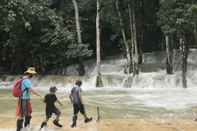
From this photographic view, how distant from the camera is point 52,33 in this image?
37.9 meters

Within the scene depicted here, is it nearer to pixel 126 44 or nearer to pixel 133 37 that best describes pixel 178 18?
pixel 133 37

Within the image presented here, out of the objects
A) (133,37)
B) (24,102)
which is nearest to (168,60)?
(133,37)

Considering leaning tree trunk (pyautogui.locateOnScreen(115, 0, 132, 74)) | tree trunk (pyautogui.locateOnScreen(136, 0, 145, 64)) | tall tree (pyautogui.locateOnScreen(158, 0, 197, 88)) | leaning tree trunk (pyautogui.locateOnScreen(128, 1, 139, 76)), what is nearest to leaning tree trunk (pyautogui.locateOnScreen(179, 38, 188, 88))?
tall tree (pyautogui.locateOnScreen(158, 0, 197, 88))

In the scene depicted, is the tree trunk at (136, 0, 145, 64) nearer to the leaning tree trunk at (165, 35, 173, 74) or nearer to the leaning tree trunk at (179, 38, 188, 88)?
the leaning tree trunk at (165, 35, 173, 74)

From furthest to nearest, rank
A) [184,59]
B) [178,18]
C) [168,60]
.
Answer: [168,60]
[184,59]
[178,18]

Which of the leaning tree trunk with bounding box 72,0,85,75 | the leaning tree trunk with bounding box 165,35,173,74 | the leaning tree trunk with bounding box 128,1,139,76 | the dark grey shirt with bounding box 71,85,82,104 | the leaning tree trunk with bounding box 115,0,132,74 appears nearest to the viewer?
the dark grey shirt with bounding box 71,85,82,104

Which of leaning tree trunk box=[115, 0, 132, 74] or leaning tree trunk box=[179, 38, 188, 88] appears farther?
leaning tree trunk box=[115, 0, 132, 74]

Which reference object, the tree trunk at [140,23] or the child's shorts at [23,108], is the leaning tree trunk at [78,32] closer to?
the tree trunk at [140,23]

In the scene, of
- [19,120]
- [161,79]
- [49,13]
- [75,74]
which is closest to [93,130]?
[19,120]

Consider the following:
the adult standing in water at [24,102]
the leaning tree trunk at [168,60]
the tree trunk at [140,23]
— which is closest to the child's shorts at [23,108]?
the adult standing in water at [24,102]

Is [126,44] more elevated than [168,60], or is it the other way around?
[126,44]

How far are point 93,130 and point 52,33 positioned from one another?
24330mm

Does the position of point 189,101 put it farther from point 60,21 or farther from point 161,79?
point 60,21

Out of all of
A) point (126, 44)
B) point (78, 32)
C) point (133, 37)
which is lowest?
point (126, 44)
